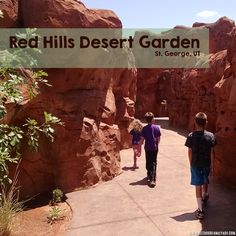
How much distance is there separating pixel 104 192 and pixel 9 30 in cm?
361

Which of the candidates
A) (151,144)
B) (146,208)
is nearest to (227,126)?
(151,144)

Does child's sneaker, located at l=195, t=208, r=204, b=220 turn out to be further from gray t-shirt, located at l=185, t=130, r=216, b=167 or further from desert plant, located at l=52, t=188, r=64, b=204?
desert plant, located at l=52, t=188, r=64, b=204

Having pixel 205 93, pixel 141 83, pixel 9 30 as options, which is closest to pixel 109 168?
pixel 9 30

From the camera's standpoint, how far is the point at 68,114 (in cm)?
630

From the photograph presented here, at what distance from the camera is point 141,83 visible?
2058 centimetres

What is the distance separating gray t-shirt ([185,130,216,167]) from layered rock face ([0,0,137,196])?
7.98 ft

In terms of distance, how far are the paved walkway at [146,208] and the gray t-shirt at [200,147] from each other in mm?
878

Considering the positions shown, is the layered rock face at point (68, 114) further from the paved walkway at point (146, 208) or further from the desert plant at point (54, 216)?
the desert plant at point (54, 216)

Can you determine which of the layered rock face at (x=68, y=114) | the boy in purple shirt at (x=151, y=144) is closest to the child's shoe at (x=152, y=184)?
the boy in purple shirt at (x=151, y=144)

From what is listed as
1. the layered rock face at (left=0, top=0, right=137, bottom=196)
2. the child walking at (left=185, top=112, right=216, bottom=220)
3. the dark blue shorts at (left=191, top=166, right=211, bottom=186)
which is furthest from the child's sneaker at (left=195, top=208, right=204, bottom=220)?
the layered rock face at (left=0, top=0, right=137, bottom=196)

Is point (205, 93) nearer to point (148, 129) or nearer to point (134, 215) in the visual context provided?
point (148, 129)

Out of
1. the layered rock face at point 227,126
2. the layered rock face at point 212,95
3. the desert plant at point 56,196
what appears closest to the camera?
the desert plant at point 56,196

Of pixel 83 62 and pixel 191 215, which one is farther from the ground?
pixel 83 62

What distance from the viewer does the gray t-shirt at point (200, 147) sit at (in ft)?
16.1
